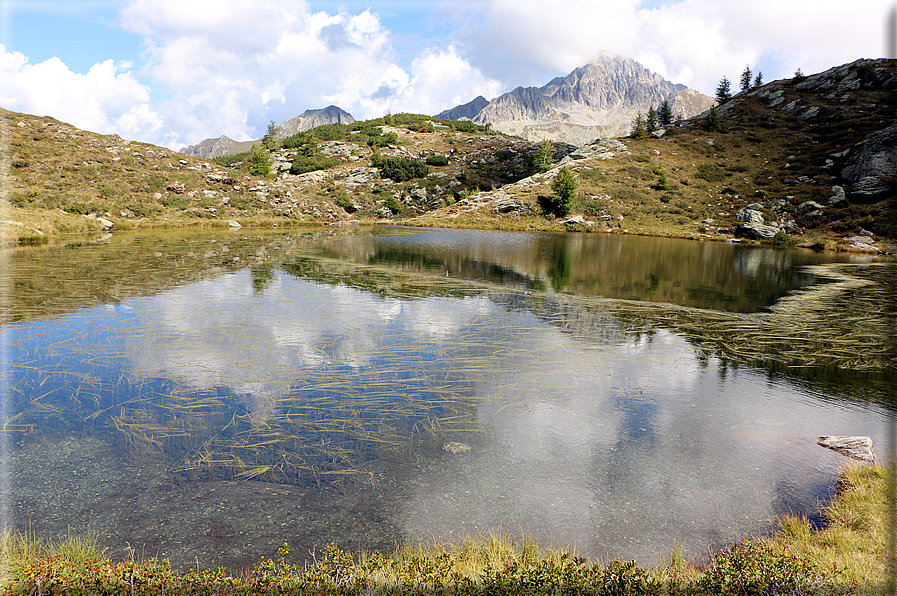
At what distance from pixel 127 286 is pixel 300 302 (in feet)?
26.5

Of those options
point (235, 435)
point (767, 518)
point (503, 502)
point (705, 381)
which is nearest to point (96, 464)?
point (235, 435)

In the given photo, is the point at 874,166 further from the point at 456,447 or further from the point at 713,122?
the point at 456,447

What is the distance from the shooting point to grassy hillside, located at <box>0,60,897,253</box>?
160ft

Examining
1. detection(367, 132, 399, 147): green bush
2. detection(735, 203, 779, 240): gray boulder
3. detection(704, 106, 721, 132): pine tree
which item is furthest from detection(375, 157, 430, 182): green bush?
detection(735, 203, 779, 240): gray boulder

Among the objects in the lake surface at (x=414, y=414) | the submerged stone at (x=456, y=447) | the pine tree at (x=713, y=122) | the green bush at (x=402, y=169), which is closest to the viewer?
the lake surface at (x=414, y=414)

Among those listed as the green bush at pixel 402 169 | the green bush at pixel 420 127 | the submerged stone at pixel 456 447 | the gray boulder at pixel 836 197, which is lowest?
the submerged stone at pixel 456 447

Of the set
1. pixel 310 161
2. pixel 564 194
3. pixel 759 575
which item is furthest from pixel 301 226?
pixel 759 575

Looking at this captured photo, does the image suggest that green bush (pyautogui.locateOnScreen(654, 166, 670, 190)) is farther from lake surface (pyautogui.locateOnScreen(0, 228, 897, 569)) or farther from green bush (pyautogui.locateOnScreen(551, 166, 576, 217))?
lake surface (pyautogui.locateOnScreen(0, 228, 897, 569))

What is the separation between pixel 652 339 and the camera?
14.0 metres

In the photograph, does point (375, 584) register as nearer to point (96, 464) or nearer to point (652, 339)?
point (96, 464)

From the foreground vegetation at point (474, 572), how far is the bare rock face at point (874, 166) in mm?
72923

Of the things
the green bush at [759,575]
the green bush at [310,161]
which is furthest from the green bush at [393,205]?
the green bush at [759,575]

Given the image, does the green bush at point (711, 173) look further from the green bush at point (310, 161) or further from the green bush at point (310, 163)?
the green bush at point (310, 161)

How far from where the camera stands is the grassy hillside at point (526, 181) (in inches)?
1923
